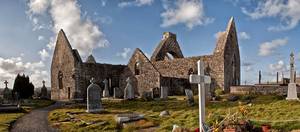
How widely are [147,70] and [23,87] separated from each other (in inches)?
685

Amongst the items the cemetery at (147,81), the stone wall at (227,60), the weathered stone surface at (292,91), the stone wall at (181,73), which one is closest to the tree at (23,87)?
the cemetery at (147,81)

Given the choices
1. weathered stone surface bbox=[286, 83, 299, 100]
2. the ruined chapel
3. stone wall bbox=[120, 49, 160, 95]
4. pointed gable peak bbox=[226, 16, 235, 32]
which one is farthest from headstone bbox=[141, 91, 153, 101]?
pointed gable peak bbox=[226, 16, 235, 32]

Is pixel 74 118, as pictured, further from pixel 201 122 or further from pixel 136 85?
pixel 136 85

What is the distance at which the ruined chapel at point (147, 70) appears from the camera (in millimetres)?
34875

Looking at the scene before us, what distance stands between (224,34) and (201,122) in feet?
96.3

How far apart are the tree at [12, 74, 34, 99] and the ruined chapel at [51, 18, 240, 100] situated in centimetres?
302

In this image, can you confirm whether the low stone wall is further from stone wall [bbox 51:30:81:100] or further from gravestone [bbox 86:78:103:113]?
stone wall [bbox 51:30:81:100]

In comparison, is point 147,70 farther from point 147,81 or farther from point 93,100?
point 93,100

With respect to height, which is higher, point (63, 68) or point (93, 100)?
point (63, 68)

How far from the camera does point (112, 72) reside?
137 ft

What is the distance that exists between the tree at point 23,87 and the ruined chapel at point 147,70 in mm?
3016

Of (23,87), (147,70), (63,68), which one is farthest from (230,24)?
(23,87)

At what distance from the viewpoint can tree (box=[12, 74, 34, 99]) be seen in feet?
135

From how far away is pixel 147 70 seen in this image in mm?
37781
